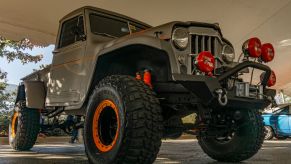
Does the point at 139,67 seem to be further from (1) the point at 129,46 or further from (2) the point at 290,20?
(2) the point at 290,20

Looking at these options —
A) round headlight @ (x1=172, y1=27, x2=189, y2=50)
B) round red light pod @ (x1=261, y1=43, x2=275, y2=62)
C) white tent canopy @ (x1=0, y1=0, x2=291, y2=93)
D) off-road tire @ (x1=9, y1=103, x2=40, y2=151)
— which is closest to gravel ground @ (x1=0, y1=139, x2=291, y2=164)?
off-road tire @ (x1=9, y1=103, x2=40, y2=151)

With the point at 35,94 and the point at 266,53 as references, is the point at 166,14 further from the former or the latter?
the point at 266,53

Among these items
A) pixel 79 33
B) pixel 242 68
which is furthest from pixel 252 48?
pixel 79 33

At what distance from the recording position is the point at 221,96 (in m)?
3.69

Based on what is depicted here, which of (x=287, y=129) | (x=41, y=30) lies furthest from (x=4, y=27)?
(x=287, y=129)

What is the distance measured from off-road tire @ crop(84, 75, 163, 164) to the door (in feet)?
4.49

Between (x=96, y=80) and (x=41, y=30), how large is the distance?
5712 millimetres

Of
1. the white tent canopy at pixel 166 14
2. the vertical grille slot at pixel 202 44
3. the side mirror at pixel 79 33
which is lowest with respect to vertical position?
the vertical grille slot at pixel 202 44

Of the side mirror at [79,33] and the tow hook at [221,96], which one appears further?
the side mirror at [79,33]

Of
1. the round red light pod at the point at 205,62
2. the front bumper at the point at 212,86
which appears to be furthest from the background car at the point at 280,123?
the round red light pod at the point at 205,62

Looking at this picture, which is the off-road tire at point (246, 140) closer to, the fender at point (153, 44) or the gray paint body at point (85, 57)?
the gray paint body at point (85, 57)

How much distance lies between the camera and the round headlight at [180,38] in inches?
153

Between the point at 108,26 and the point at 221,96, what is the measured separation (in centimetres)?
238

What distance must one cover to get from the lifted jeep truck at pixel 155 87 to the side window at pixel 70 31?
0.02 m
